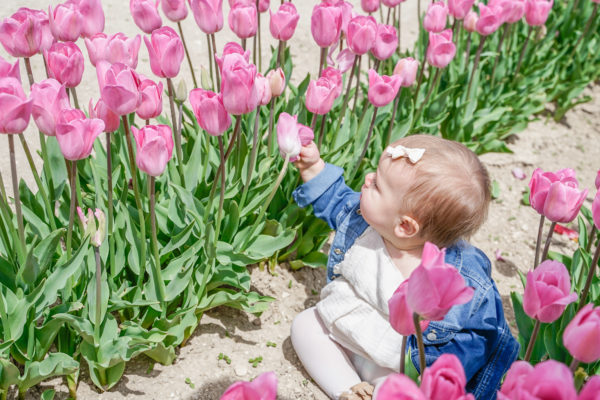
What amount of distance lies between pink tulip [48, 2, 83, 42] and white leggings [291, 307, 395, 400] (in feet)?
3.82

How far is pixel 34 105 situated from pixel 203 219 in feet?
2.26

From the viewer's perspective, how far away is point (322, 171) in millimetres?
2186

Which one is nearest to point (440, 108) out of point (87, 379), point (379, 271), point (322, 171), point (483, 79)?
point (483, 79)

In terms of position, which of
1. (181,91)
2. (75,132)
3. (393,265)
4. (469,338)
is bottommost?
(469,338)

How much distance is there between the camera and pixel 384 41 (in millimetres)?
2301

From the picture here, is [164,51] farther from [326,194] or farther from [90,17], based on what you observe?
[326,194]

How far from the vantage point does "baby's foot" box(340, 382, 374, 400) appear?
1.95m

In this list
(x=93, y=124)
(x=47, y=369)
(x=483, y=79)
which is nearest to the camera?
(x=93, y=124)

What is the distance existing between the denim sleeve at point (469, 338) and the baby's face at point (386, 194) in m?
0.33

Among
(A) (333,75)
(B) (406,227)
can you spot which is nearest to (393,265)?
(B) (406,227)

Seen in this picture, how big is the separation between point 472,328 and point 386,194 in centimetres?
48

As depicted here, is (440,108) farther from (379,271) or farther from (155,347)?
(155,347)

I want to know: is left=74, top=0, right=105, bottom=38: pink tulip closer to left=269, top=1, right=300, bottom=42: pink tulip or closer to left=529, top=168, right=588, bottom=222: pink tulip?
left=269, top=1, right=300, bottom=42: pink tulip

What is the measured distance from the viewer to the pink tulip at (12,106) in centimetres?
136
